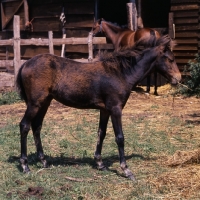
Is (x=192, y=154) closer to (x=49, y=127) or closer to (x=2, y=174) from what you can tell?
(x=2, y=174)

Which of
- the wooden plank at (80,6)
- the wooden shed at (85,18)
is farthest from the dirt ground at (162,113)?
the wooden plank at (80,6)

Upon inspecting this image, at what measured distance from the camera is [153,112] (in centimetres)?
998

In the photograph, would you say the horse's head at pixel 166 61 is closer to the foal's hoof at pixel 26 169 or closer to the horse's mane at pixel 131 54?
the horse's mane at pixel 131 54

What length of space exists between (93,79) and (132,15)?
7.68 m

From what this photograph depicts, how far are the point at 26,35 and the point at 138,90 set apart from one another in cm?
608

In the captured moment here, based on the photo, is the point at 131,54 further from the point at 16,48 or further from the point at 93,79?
the point at 16,48

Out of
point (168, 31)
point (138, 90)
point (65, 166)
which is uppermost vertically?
point (168, 31)

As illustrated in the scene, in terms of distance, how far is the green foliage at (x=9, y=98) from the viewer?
1152 cm

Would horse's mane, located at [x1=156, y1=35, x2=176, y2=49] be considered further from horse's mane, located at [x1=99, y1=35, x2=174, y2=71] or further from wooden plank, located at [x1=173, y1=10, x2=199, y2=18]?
wooden plank, located at [x1=173, y1=10, x2=199, y2=18]

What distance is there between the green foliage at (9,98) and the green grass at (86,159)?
1.97 meters

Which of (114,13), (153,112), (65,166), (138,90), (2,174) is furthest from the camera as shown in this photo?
(114,13)

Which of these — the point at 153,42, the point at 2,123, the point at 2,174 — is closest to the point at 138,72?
the point at 153,42

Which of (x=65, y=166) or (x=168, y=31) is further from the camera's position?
(x=168, y=31)

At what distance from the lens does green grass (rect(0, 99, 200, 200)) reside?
4938mm
